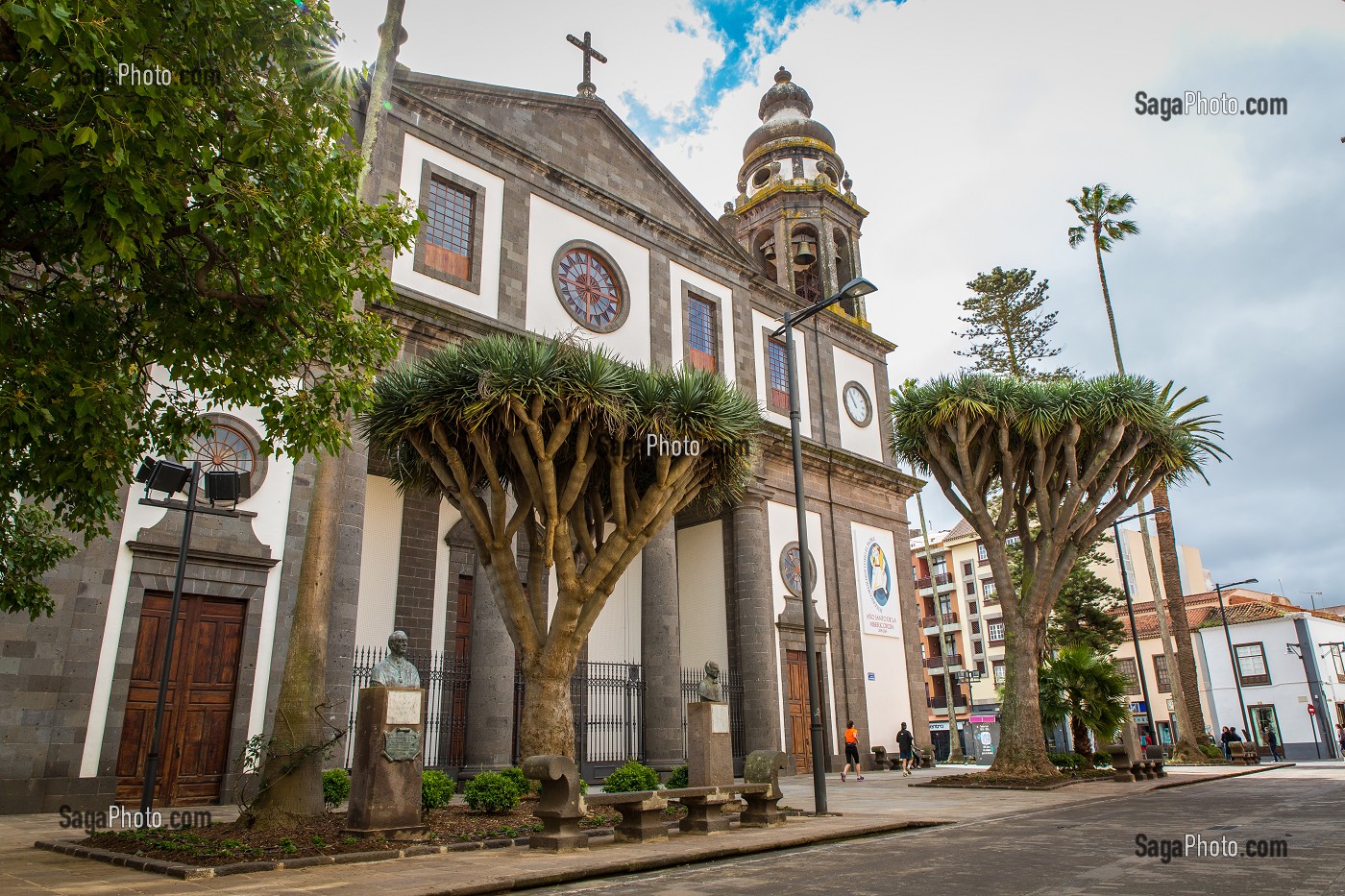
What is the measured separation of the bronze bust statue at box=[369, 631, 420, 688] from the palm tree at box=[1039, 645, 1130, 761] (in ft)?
52.4

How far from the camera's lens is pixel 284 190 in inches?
291

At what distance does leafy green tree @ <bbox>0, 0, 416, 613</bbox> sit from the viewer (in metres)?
5.83

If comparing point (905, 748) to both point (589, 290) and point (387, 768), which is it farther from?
point (387, 768)

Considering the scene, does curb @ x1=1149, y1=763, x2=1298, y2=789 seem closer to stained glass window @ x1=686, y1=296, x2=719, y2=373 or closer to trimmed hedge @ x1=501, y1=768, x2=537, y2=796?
trimmed hedge @ x1=501, y1=768, x2=537, y2=796

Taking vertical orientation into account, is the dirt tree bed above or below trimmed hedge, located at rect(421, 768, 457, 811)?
below

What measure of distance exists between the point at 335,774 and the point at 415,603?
7.11 metres

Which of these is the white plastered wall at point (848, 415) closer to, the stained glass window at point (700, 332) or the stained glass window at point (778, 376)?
the stained glass window at point (778, 376)

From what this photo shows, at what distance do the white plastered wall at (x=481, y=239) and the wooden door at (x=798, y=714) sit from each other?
12.4 metres

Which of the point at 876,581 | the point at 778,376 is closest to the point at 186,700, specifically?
the point at 778,376

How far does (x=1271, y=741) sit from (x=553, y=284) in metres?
37.5

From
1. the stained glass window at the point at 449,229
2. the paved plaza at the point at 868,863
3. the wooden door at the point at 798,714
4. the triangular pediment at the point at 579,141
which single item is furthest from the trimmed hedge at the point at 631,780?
the triangular pediment at the point at 579,141

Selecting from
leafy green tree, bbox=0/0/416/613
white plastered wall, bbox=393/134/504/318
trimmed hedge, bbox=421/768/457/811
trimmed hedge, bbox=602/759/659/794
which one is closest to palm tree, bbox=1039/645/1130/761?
trimmed hedge, bbox=602/759/659/794

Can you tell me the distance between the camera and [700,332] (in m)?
25.9

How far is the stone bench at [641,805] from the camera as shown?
32.6 ft
